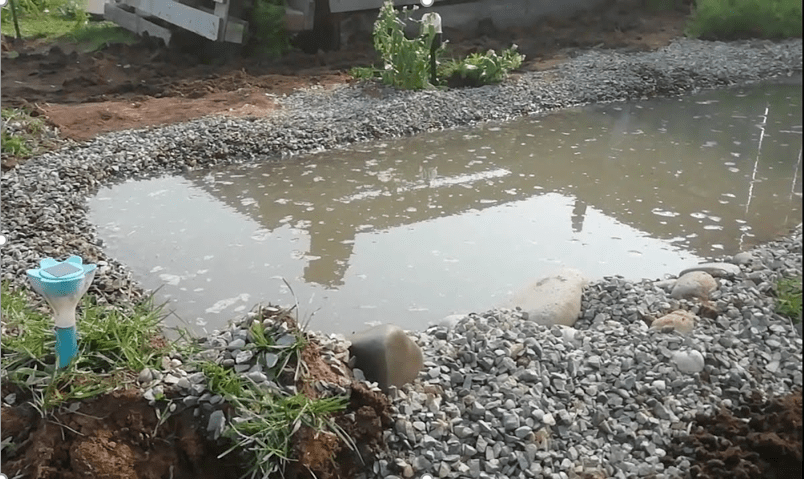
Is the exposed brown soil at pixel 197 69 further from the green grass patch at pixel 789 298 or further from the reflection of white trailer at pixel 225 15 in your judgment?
the green grass patch at pixel 789 298

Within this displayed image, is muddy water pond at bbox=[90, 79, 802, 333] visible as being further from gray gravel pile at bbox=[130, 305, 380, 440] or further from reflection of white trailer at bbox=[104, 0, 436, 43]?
reflection of white trailer at bbox=[104, 0, 436, 43]

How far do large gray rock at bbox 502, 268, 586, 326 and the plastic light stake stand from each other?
140 centimetres

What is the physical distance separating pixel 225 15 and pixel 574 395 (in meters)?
5.64

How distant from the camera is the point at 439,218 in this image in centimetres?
406

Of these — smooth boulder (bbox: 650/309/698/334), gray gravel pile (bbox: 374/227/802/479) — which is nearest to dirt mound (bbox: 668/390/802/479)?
gray gravel pile (bbox: 374/227/802/479)

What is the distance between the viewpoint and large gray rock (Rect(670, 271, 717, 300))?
2492mm

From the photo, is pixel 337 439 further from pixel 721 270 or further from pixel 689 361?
pixel 721 270

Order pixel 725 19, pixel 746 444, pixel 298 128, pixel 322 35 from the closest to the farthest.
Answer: pixel 746 444 → pixel 298 128 → pixel 725 19 → pixel 322 35

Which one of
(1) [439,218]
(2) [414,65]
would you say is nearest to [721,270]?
(1) [439,218]

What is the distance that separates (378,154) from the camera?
5.05 meters

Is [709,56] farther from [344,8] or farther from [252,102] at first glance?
[252,102]

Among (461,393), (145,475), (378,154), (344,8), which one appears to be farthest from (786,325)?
(344,8)

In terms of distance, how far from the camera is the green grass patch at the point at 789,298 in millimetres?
1056

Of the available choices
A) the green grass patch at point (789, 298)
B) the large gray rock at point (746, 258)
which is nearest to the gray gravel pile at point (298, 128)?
the large gray rock at point (746, 258)
